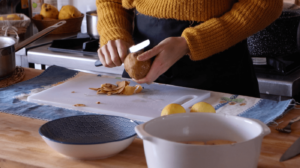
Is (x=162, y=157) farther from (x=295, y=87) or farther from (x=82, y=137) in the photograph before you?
(x=295, y=87)

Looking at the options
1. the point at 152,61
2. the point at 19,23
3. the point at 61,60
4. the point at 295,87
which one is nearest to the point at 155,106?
the point at 152,61

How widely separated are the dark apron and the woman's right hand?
6.3 inches

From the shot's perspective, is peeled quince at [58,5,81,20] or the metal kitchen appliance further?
peeled quince at [58,5,81,20]

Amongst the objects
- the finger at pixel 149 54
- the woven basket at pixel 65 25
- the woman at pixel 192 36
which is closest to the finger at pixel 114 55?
the woman at pixel 192 36

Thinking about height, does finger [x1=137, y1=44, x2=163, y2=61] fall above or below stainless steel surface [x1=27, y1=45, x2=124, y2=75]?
above

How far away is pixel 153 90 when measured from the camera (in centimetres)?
110

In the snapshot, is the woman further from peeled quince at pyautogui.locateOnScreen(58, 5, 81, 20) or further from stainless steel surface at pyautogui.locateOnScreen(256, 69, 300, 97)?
peeled quince at pyautogui.locateOnScreen(58, 5, 81, 20)

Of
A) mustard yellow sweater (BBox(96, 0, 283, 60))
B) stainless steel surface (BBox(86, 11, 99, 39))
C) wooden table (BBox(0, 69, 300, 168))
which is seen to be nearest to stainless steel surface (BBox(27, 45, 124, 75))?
stainless steel surface (BBox(86, 11, 99, 39))

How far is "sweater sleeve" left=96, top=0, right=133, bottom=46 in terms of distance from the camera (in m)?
1.14

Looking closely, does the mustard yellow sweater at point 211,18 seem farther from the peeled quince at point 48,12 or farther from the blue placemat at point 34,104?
the peeled quince at point 48,12

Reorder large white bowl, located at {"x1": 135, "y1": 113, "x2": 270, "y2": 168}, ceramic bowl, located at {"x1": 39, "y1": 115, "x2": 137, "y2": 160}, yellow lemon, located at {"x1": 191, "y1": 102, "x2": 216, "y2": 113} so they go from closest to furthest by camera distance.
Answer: large white bowl, located at {"x1": 135, "y1": 113, "x2": 270, "y2": 168} → ceramic bowl, located at {"x1": 39, "y1": 115, "x2": 137, "y2": 160} → yellow lemon, located at {"x1": 191, "y1": 102, "x2": 216, "y2": 113}

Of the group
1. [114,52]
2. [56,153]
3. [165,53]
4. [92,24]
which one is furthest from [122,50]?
[92,24]

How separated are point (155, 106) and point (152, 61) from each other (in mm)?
126

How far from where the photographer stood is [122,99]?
1.02 meters
